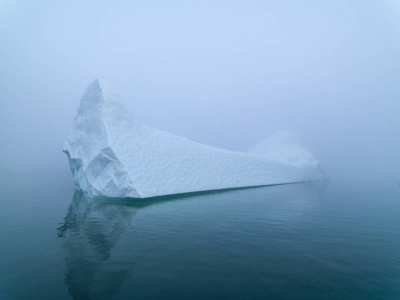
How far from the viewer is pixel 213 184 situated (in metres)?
13.6

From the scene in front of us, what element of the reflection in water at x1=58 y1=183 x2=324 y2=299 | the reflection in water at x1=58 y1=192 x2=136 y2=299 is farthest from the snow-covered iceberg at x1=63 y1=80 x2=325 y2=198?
the reflection in water at x1=58 y1=192 x2=136 y2=299

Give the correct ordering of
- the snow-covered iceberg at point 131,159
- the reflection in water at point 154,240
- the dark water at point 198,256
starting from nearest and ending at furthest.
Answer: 1. the dark water at point 198,256
2. the reflection in water at point 154,240
3. the snow-covered iceberg at point 131,159

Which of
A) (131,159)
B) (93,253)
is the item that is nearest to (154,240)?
(93,253)

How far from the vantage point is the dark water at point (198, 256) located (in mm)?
3088

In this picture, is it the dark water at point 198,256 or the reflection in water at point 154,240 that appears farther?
the reflection in water at point 154,240

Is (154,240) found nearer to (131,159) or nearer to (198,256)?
(198,256)

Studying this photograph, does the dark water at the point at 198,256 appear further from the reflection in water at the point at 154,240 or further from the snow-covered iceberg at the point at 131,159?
the snow-covered iceberg at the point at 131,159

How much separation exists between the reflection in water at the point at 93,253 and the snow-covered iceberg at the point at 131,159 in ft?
9.95

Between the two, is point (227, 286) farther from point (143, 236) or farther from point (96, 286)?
point (143, 236)

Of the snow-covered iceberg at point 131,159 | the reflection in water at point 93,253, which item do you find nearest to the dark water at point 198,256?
the reflection in water at point 93,253

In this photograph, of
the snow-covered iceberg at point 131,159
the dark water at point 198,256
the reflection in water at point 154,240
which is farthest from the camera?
the snow-covered iceberg at point 131,159

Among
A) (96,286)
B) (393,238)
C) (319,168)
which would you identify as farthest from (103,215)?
(319,168)

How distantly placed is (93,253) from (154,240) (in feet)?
4.04

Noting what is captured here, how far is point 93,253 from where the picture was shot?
425cm
